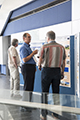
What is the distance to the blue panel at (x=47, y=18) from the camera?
16.1 ft

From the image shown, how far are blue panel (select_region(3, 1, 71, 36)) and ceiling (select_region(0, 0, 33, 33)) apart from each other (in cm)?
60

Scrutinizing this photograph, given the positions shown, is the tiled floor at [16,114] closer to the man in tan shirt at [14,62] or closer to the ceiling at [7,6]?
the man in tan shirt at [14,62]

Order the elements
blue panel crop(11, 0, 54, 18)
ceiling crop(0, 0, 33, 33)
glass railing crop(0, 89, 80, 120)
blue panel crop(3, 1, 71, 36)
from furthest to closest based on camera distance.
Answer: ceiling crop(0, 0, 33, 33) → blue panel crop(11, 0, 54, 18) → blue panel crop(3, 1, 71, 36) → glass railing crop(0, 89, 80, 120)

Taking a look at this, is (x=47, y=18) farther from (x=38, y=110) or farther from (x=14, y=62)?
(x=38, y=110)

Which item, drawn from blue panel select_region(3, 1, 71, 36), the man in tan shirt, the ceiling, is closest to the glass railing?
the man in tan shirt

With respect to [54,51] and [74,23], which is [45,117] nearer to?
[54,51]

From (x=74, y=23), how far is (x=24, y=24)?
3.14 m

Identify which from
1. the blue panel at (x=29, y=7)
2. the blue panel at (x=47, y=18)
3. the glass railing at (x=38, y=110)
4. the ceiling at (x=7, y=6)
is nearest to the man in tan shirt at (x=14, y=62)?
the blue panel at (x=47, y=18)

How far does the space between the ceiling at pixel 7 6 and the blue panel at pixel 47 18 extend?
60 centimetres

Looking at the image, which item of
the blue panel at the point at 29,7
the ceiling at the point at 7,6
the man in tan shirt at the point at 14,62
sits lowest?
the man in tan shirt at the point at 14,62

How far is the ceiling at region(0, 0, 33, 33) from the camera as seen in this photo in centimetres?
685

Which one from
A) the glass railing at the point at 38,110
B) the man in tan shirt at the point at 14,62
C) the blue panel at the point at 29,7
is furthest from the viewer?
the blue panel at the point at 29,7

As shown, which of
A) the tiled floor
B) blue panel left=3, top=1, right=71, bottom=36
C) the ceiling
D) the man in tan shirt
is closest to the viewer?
the tiled floor

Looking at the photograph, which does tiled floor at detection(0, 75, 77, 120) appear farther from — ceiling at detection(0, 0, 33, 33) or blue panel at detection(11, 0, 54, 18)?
ceiling at detection(0, 0, 33, 33)
